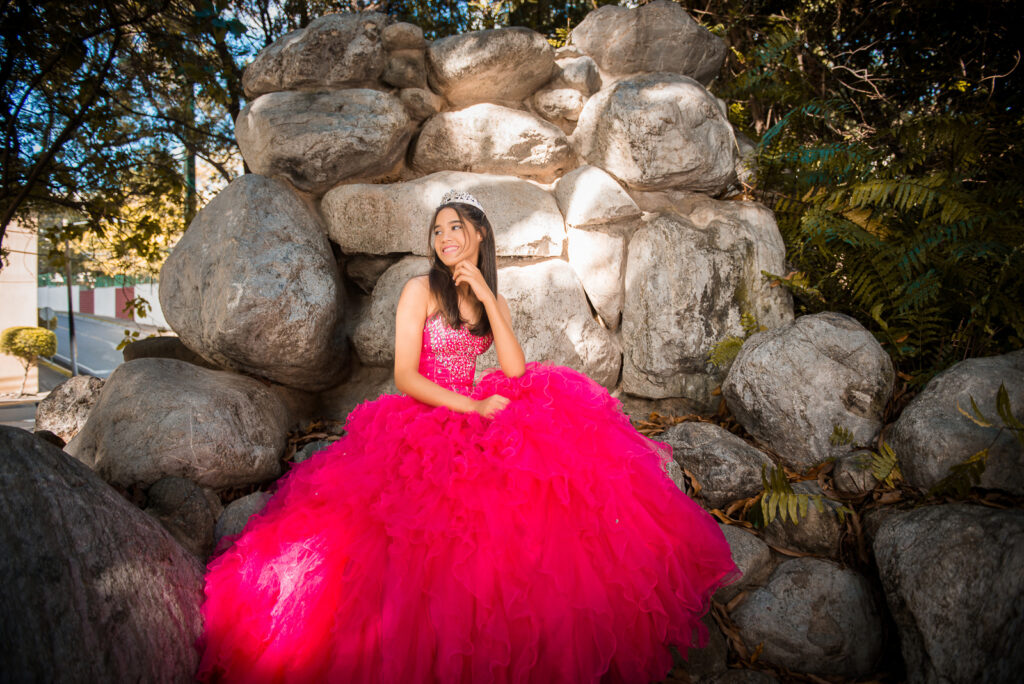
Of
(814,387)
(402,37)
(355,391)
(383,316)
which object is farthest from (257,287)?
(814,387)

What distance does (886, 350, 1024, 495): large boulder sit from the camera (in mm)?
2752

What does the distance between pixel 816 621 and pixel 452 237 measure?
2688 millimetres

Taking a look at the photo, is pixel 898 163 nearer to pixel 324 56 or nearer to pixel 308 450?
pixel 324 56

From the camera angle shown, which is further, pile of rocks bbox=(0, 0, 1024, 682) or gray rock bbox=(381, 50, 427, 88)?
gray rock bbox=(381, 50, 427, 88)

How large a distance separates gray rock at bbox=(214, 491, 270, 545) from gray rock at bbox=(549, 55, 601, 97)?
3.91m

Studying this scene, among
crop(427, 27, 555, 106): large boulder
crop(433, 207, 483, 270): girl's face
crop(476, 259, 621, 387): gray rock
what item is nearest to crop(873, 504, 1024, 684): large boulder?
crop(476, 259, 621, 387): gray rock

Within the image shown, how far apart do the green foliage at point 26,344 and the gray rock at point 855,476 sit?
6633 mm

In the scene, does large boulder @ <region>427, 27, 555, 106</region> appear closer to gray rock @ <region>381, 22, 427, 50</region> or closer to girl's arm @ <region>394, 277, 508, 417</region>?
gray rock @ <region>381, 22, 427, 50</region>

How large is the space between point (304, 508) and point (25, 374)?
15.1 feet

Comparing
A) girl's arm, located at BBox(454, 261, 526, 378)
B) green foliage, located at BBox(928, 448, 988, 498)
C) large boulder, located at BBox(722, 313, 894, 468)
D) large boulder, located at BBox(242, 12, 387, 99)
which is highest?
large boulder, located at BBox(242, 12, 387, 99)

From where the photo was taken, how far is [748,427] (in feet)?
12.0

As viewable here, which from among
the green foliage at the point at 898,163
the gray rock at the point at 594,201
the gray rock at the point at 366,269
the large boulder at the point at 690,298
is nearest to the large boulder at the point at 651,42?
the green foliage at the point at 898,163

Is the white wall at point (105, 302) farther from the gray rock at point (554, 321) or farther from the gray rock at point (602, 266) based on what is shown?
the gray rock at point (602, 266)

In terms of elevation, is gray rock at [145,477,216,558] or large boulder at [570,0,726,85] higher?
large boulder at [570,0,726,85]
